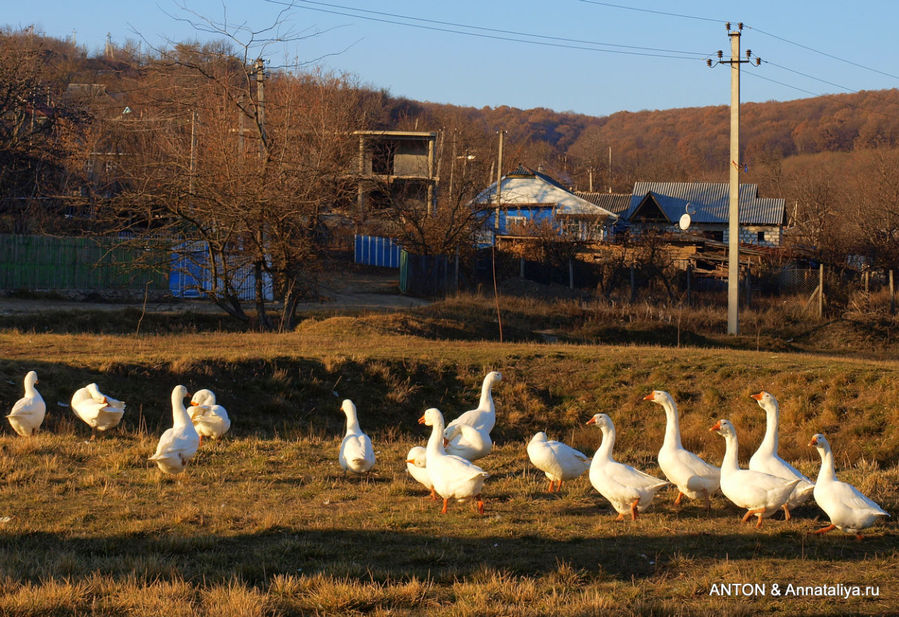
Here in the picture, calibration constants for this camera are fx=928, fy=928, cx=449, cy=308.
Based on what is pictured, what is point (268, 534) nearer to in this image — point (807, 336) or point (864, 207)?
point (807, 336)

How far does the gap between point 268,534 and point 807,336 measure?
27.0 meters

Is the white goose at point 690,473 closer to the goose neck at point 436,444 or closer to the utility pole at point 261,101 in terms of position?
the goose neck at point 436,444

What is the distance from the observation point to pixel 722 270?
42.9 m

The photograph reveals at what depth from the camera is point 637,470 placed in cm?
862

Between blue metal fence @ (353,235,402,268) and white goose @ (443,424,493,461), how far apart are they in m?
37.0

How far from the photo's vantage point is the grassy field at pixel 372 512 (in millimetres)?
6023

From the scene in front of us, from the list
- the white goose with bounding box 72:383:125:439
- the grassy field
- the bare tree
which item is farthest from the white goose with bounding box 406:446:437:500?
the bare tree

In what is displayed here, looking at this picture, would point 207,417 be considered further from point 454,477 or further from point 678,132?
point 678,132

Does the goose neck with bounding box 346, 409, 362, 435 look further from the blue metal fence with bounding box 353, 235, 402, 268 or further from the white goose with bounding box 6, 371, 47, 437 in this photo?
the blue metal fence with bounding box 353, 235, 402, 268

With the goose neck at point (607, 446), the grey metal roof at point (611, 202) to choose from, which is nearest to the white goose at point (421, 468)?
the goose neck at point (607, 446)

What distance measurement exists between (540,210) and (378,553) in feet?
148

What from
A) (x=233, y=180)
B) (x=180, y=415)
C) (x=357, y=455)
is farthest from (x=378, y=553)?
(x=233, y=180)

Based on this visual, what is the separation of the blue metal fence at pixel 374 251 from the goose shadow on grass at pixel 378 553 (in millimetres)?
39888

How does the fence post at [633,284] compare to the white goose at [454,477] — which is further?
the fence post at [633,284]
